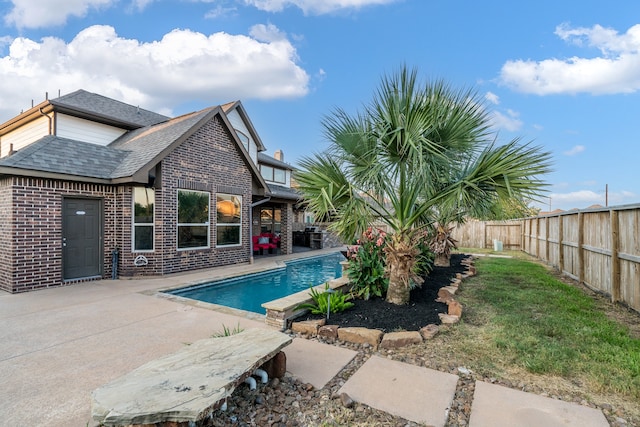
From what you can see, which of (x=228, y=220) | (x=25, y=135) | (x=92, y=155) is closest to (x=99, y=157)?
(x=92, y=155)

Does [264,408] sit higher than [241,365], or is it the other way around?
[241,365]

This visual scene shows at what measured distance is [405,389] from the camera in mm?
2967

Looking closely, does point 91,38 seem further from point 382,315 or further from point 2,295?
point 382,315

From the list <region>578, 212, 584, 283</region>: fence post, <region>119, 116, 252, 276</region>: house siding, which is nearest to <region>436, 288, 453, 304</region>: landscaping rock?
<region>578, 212, 584, 283</region>: fence post

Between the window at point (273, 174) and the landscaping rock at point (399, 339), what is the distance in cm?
1448

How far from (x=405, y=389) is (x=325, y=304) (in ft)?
7.15

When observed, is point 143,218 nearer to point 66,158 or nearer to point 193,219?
point 193,219

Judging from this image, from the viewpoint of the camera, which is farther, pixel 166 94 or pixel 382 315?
pixel 166 94

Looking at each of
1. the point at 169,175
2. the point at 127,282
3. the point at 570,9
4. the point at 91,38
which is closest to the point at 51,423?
the point at 127,282

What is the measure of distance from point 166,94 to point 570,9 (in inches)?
765

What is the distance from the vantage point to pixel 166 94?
19156mm

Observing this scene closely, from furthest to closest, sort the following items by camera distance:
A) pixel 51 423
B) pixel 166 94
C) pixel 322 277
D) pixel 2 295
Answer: pixel 166 94
pixel 322 277
pixel 2 295
pixel 51 423

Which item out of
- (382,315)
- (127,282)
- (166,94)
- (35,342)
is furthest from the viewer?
(166,94)

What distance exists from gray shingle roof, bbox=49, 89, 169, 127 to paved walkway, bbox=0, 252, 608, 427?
26.4 ft
